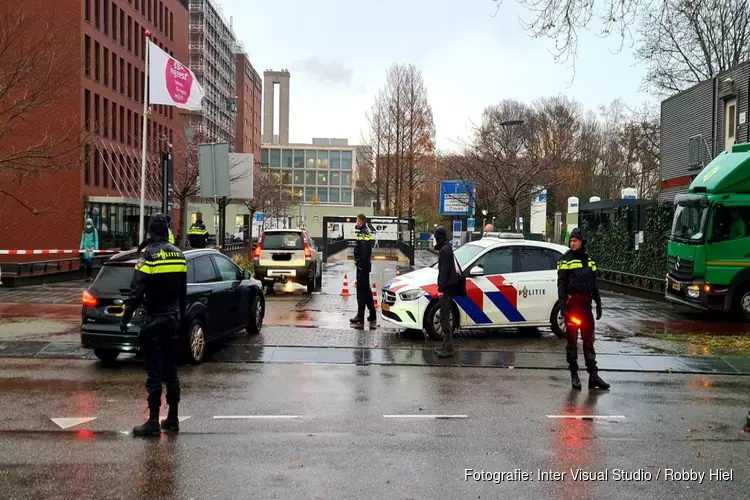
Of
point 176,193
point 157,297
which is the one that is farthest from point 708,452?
point 176,193

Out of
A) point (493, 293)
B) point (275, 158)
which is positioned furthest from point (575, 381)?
point (275, 158)

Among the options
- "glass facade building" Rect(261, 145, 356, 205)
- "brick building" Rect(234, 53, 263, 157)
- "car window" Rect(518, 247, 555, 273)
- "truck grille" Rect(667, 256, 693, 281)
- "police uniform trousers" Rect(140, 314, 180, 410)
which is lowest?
"police uniform trousers" Rect(140, 314, 180, 410)

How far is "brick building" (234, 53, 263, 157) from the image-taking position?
347 feet

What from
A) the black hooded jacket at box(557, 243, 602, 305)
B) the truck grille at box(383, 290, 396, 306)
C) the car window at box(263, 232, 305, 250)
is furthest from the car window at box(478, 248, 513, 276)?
the car window at box(263, 232, 305, 250)

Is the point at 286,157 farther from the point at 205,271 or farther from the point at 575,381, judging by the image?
the point at 575,381

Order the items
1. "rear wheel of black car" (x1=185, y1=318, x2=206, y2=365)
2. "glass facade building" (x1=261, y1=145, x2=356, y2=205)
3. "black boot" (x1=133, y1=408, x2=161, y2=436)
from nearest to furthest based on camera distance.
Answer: "black boot" (x1=133, y1=408, x2=161, y2=436), "rear wheel of black car" (x1=185, y1=318, x2=206, y2=365), "glass facade building" (x1=261, y1=145, x2=356, y2=205)

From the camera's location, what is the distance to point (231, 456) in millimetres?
5621

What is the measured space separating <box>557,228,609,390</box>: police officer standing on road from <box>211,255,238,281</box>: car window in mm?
5055

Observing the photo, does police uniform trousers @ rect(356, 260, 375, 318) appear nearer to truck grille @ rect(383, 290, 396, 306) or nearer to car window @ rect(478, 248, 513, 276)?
truck grille @ rect(383, 290, 396, 306)

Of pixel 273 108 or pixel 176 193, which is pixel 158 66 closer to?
pixel 176 193

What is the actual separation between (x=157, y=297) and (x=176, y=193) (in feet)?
92.7

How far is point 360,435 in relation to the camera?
20.9 ft

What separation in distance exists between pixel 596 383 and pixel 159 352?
5.33 metres

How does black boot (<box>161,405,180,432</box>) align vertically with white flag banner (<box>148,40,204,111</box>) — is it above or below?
below
